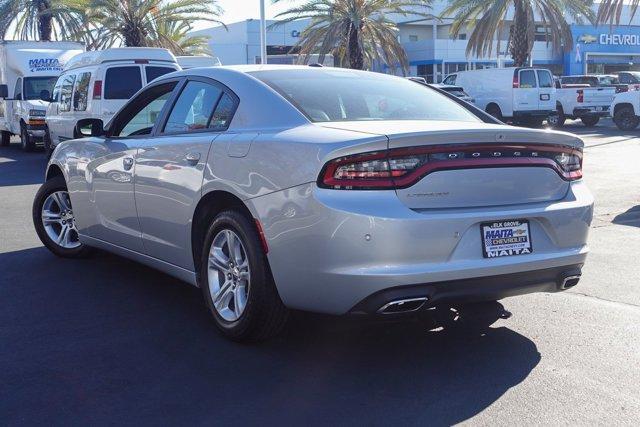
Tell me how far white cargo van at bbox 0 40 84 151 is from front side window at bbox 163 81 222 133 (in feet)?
52.8

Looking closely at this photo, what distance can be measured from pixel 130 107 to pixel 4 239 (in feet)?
9.83

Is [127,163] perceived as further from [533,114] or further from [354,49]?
[354,49]

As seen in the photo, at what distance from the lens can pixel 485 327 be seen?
502 centimetres

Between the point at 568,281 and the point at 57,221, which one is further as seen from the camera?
the point at 57,221

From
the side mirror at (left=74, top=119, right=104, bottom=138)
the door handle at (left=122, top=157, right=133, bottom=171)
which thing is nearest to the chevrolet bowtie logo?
the side mirror at (left=74, top=119, right=104, bottom=138)

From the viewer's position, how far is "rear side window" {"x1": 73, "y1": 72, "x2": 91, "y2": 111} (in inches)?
601

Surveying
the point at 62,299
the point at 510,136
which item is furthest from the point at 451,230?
the point at 62,299

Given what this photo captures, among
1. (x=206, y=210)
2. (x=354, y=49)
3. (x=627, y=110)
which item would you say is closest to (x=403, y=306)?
(x=206, y=210)

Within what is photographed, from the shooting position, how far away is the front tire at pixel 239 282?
4418 mm

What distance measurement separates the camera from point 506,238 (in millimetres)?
4242

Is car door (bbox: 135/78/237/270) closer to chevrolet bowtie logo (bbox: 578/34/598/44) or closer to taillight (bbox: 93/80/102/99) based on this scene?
taillight (bbox: 93/80/102/99)

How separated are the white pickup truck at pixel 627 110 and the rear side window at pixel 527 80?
303cm

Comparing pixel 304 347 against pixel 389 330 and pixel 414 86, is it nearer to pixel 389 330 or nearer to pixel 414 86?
pixel 389 330

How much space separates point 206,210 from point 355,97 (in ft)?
3.85
